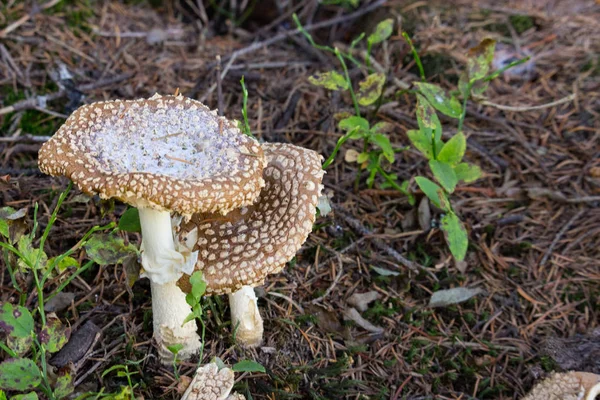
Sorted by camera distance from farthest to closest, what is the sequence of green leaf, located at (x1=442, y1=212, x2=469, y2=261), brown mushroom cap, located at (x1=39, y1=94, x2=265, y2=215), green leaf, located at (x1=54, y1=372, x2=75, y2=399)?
green leaf, located at (x1=442, y1=212, x2=469, y2=261) < green leaf, located at (x1=54, y1=372, x2=75, y2=399) < brown mushroom cap, located at (x1=39, y1=94, x2=265, y2=215)

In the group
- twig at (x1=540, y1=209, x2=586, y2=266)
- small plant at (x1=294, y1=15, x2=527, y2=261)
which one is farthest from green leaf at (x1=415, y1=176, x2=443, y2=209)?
twig at (x1=540, y1=209, x2=586, y2=266)

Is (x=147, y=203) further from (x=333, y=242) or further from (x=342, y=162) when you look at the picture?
(x=342, y=162)

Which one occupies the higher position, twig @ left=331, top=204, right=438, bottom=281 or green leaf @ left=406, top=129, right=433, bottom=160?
green leaf @ left=406, top=129, right=433, bottom=160

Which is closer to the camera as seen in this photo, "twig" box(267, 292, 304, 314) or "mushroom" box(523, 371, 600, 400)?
→ "mushroom" box(523, 371, 600, 400)

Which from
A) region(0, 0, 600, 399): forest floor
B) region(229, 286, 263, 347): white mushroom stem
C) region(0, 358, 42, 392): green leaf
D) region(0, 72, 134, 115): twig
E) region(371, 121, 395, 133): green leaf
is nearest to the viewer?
region(0, 358, 42, 392): green leaf

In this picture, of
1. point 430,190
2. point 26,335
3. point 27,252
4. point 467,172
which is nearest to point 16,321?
point 26,335

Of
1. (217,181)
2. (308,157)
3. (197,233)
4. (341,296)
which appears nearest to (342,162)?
(341,296)

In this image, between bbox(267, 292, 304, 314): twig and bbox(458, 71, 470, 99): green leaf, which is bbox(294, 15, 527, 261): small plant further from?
bbox(267, 292, 304, 314): twig
